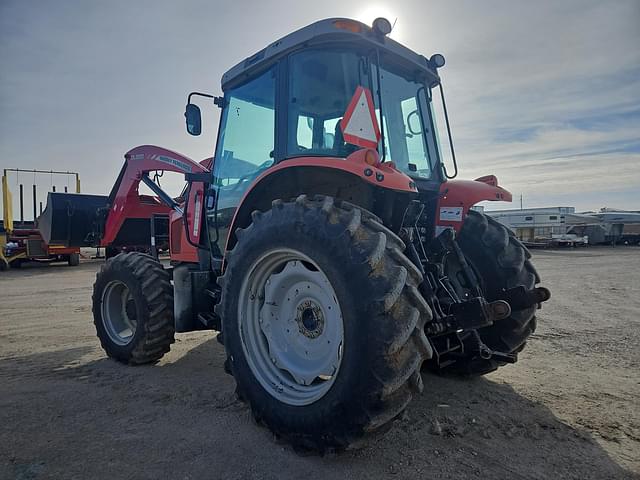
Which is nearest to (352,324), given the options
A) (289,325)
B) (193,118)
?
(289,325)

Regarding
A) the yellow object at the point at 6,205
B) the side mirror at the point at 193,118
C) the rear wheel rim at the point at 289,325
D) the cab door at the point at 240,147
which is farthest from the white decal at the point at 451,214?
the yellow object at the point at 6,205

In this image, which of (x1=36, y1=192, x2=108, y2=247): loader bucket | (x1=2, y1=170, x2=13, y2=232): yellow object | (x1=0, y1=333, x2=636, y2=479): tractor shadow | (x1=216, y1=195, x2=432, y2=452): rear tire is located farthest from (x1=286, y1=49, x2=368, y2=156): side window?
(x1=2, y1=170, x2=13, y2=232): yellow object

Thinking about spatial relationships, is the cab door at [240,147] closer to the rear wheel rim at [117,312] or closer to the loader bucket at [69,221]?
the rear wheel rim at [117,312]

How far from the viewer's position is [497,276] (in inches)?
146

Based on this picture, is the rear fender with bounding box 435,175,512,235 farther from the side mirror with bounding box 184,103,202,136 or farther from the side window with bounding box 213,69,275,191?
the side mirror with bounding box 184,103,202,136

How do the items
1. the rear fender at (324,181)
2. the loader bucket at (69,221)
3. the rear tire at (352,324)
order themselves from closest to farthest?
the rear tire at (352,324)
the rear fender at (324,181)
the loader bucket at (69,221)

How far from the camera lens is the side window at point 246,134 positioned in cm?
375

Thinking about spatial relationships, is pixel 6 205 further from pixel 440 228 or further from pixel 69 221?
pixel 440 228

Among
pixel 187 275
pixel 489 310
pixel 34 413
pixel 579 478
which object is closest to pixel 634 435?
pixel 579 478

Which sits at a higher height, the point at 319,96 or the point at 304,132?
the point at 319,96

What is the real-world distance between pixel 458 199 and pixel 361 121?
115 centimetres

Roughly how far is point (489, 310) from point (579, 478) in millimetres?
957

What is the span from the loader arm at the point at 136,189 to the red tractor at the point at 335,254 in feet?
1.66

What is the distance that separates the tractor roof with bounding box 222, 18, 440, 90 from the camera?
10.4 feet
